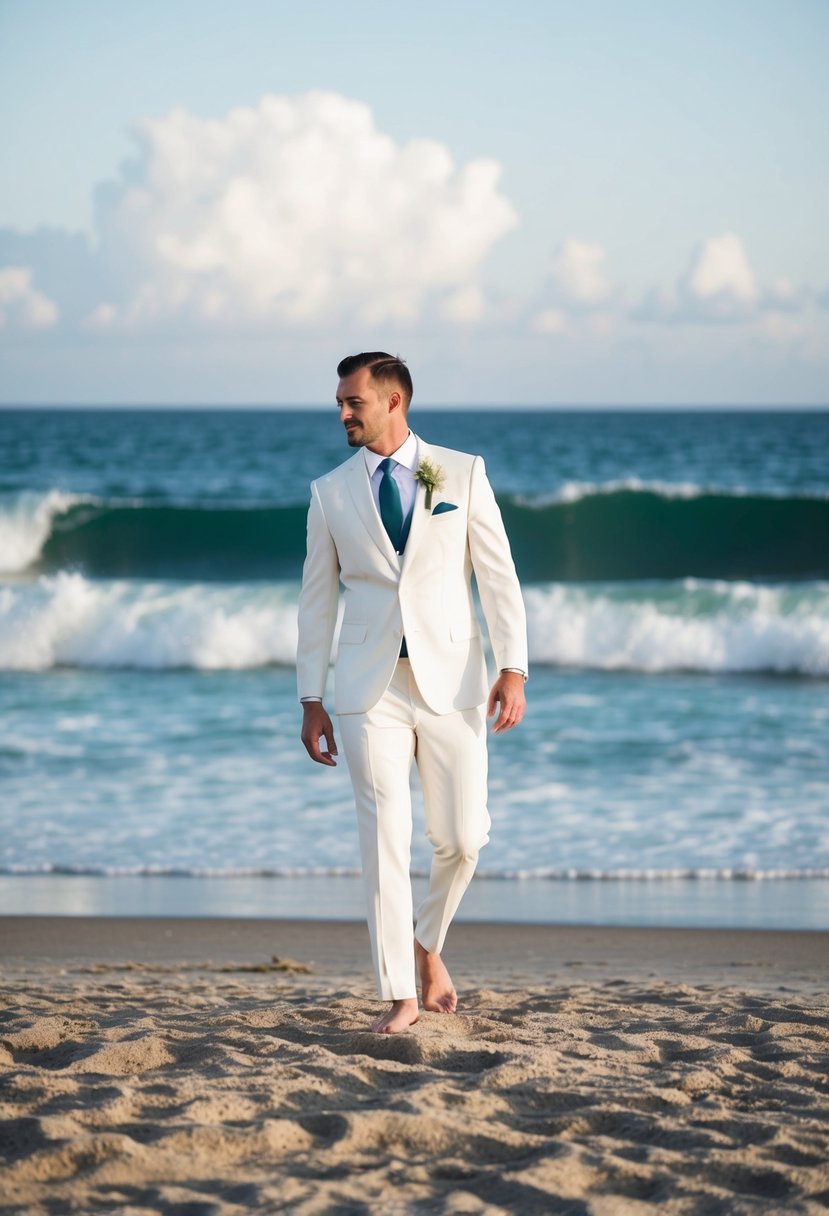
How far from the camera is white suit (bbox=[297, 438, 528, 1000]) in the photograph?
3.73m

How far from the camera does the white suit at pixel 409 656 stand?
3.73m

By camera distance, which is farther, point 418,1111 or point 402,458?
point 402,458

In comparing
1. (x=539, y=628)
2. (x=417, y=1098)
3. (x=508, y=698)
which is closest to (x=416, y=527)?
(x=508, y=698)

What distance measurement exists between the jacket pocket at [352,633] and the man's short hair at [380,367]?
65cm

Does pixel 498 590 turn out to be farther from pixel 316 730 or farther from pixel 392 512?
pixel 316 730

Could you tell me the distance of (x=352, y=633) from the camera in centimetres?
382

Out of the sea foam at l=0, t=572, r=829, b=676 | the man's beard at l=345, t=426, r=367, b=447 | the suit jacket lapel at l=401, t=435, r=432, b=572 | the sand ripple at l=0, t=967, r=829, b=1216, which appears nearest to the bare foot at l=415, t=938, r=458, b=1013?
the sand ripple at l=0, t=967, r=829, b=1216

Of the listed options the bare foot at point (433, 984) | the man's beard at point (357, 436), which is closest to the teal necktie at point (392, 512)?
the man's beard at point (357, 436)

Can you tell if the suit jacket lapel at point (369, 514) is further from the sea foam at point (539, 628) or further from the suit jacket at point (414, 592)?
the sea foam at point (539, 628)

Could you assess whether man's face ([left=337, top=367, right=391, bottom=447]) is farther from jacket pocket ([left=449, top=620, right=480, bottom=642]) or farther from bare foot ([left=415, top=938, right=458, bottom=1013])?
bare foot ([left=415, top=938, right=458, bottom=1013])

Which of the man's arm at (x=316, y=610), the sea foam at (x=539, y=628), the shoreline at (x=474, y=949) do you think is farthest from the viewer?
the sea foam at (x=539, y=628)

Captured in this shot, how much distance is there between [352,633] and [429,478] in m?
0.48

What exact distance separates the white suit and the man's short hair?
0.68 feet

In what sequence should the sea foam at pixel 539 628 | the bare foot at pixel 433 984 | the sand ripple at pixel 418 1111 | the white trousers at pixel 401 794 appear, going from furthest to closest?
the sea foam at pixel 539 628 < the bare foot at pixel 433 984 < the white trousers at pixel 401 794 < the sand ripple at pixel 418 1111
